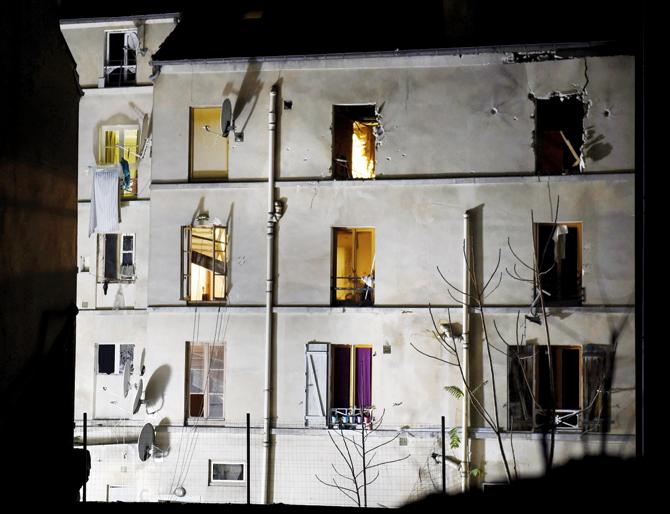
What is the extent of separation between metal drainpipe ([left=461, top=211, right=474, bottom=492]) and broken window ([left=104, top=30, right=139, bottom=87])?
12103 mm

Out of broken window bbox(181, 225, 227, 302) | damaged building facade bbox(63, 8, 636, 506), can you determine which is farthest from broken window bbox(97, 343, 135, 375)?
broken window bbox(181, 225, 227, 302)

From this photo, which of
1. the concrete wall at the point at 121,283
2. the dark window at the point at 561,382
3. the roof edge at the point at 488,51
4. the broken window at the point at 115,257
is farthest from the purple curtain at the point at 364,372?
the broken window at the point at 115,257

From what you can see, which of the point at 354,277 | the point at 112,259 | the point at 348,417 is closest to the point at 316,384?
the point at 348,417

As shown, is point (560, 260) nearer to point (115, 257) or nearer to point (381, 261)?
point (381, 261)

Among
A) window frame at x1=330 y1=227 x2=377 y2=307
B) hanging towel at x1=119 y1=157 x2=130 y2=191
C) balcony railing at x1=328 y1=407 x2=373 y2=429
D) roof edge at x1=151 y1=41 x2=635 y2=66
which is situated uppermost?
roof edge at x1=151 y1=41 x2=635 y2=66

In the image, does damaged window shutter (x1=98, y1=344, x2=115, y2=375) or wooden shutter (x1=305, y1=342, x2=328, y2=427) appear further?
damaged window shutter (x1=98, y1=344, x2=115, y2=375)

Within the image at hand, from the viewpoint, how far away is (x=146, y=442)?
19.4 metres

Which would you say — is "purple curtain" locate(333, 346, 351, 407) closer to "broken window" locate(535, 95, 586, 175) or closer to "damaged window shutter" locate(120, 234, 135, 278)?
"broken window" locate(535, 95, 586, 175)

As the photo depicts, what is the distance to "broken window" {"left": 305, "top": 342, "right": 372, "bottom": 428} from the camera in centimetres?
1928

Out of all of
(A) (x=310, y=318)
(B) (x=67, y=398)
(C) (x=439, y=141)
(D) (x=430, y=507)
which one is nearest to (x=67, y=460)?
(B) (x=67, y=398)

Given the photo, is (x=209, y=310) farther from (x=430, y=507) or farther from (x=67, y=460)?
(x=430, y=507)

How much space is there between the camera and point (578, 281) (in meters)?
18.8

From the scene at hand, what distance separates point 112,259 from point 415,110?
1080cm

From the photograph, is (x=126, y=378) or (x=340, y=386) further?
(x=126, y=378)
